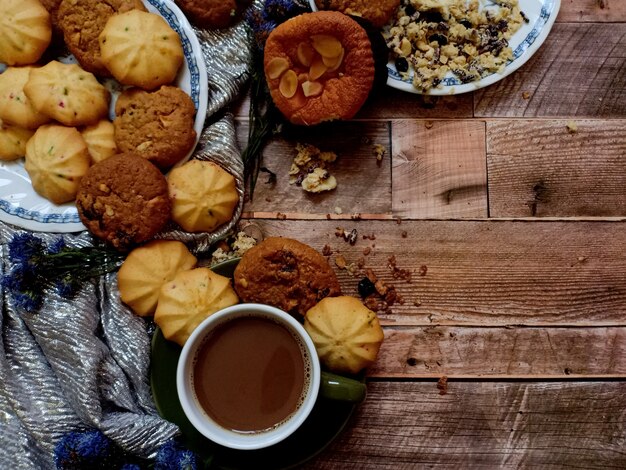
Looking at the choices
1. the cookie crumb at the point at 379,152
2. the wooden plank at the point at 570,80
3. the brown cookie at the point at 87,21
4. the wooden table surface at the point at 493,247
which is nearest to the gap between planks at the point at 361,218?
the wooden table surface at the point at 493,247

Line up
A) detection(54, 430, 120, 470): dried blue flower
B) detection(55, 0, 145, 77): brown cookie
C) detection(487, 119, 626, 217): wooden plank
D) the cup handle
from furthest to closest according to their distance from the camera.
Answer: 1. detection(487, 119, 626, 217): wooden plank
2. detection(55, 0, 145, 77): brown cookie
3. detection(54, 430, 120, 470): dried blue flower
4. the cup handle

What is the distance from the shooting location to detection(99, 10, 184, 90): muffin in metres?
1.30

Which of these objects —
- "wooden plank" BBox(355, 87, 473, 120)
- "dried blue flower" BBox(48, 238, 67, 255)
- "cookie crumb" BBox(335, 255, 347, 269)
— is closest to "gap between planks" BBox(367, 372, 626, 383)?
"cookie crumb" BBox(335, 255, 347, 269)

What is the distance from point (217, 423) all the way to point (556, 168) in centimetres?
90

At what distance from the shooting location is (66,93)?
51.7 inches

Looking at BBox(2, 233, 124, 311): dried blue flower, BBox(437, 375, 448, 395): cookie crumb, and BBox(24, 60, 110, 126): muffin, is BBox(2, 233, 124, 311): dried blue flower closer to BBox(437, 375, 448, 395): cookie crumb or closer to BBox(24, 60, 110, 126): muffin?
BBox(24, 60, 110, 126): muffin

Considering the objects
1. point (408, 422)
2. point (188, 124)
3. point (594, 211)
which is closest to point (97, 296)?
point (188, 124)

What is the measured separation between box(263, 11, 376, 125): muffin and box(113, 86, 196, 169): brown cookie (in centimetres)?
19

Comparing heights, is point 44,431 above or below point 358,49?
below

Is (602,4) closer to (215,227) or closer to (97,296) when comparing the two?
(215,227)

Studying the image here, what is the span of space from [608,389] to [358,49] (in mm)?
884

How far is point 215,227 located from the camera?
138cm

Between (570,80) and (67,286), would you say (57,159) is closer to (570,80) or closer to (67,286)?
(67,286)

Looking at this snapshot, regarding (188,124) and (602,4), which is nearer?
(188,124)
